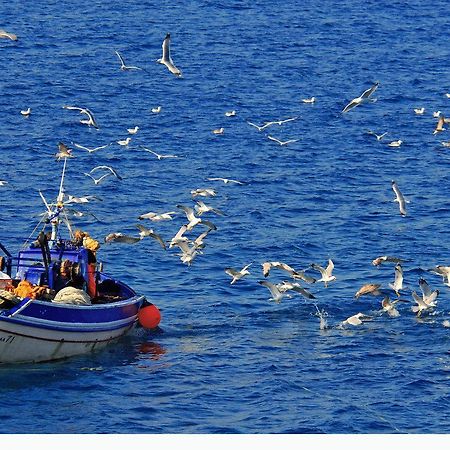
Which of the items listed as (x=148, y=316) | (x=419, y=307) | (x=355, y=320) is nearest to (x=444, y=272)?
(x=419, y=307)

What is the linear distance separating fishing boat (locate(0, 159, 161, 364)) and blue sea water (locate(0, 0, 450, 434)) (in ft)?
1.78

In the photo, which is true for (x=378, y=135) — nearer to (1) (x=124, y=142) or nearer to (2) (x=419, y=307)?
(1) (x=124, y=142)

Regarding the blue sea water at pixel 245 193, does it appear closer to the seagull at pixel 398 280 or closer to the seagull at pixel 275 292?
the seagull at pixel 275 292

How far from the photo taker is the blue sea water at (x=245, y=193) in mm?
36688

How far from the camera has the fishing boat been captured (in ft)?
123

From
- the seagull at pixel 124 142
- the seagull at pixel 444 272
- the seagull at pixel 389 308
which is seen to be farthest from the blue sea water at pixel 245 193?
the seagull at pixel 444 272

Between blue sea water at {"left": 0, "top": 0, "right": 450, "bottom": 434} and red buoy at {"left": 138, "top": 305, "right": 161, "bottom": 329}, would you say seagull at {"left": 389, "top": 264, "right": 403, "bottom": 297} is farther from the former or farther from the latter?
red buoy at {"left": 138, "top": 305, "right": 161, "bottom": 329}

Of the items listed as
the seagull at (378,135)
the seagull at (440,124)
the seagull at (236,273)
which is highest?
the seagull at (236,273)

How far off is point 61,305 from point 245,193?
74.4 ft

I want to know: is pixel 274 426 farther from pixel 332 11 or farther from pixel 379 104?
pixel 332 11

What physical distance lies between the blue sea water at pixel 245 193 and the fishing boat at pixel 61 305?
54cm

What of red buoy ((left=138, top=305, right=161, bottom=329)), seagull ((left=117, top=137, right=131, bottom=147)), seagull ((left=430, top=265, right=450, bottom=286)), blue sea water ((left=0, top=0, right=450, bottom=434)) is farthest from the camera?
seagull ((left=117, top=137, right=131, bottom=147))

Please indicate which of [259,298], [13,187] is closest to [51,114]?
[13,187]

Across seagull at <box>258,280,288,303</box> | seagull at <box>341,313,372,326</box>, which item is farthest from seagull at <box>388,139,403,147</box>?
seagull at <box>341,313,372,326</box>
